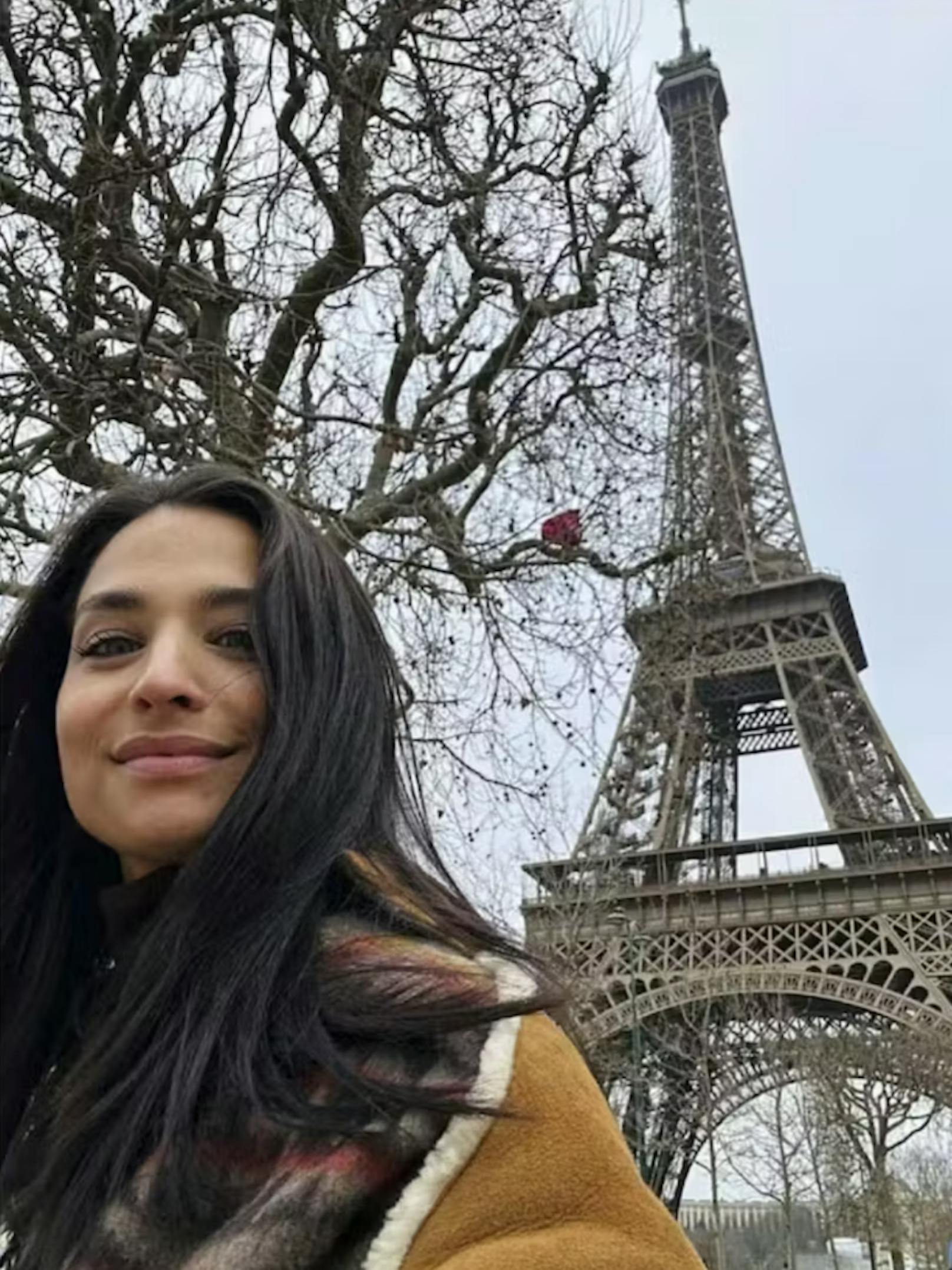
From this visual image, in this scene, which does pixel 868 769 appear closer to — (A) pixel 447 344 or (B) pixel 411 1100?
(A) pixel 447 344

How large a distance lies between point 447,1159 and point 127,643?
2.00 feet

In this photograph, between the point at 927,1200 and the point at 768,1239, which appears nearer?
the point at 927,1200

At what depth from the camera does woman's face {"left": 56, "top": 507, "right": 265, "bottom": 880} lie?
1104 millimetres

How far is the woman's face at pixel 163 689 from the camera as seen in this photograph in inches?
43.5

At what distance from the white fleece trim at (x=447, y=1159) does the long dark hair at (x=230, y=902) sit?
0.07 ft

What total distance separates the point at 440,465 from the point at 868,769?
17.0m

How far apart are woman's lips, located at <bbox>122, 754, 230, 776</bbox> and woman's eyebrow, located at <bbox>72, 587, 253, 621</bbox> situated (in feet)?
0.49

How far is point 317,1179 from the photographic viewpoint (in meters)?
0.80

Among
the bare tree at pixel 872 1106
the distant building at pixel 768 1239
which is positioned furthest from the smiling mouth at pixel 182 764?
the distant building at pixel 768 1239

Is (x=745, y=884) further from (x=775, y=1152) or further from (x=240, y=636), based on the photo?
(x=240, y=636)

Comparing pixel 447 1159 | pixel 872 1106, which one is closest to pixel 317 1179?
pixel 447 1159

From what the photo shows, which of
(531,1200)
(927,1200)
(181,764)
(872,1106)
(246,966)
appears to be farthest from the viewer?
(927,1200)

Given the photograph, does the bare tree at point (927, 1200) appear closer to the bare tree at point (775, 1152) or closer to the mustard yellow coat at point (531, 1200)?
the bare tree at point (775, 1152)

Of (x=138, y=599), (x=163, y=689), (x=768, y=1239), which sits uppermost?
(x=138, y=599)
